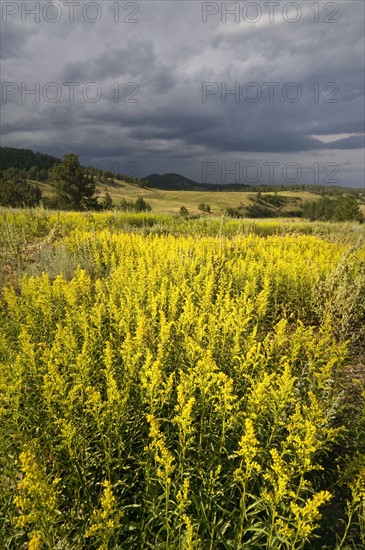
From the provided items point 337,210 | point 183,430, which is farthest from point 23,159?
point 183,430

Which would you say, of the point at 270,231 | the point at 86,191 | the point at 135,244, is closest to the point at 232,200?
the point at 86,191

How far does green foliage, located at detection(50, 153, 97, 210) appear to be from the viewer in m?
48.6

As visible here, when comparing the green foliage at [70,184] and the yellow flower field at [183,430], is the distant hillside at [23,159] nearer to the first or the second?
the green foliage at [70,184]

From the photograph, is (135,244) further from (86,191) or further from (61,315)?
(86,191)

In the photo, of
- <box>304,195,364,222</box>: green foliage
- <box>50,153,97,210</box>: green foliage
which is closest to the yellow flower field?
<box>304,195,364,222</box>: green foliage

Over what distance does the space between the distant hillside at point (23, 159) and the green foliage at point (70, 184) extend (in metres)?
116

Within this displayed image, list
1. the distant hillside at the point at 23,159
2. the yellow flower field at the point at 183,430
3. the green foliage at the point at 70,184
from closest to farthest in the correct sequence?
the yellow flower field at the point at 183,430, the green foliage at the point at 70,184, the distant hillside at the point at 23,159

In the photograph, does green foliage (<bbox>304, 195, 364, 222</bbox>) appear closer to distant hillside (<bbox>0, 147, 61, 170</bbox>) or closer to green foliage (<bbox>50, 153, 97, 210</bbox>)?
green foliage (<bbox>50, 153, 97, 210</bbox>)

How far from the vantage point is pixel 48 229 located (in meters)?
13.5

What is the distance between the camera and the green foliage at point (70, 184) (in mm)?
48612

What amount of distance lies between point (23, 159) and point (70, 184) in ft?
431

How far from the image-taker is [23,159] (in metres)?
157

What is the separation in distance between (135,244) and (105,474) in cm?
745

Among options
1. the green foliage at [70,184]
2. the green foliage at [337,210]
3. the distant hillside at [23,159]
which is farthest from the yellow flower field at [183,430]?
the distant hillside at [23,159]
